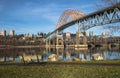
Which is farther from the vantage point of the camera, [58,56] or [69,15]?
[69,15]

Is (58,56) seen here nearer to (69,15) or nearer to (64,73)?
(64,73)

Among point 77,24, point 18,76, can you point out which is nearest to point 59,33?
point 77,24

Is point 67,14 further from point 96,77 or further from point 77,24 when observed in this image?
point 96,77

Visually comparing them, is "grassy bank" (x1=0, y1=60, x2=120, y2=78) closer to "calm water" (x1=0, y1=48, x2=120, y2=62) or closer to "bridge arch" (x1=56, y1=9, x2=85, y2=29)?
"calm water" (x1=0, y1=48, x2=120, y2=62)

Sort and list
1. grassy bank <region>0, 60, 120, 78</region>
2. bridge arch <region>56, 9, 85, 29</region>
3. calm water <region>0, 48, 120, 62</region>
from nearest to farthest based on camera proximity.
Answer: grassy bank <region>0, 60, 120, 78</region>
calm water <region>0, 48, 120, 62</region>
bridge arch <region>56, 9, 85, 29</region>

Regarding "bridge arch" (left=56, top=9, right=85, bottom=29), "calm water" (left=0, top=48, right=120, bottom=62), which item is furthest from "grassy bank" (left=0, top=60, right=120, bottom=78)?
"bridge arch" (left=56, top=9, right=85, bottom=29)

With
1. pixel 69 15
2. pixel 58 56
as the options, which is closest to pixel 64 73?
pixel 58 56

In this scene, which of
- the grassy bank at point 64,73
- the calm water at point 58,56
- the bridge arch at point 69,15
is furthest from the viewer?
the bridge arch at point 69,15

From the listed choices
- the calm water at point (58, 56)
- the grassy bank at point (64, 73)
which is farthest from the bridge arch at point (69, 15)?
the grassy bank at point (64, 73)

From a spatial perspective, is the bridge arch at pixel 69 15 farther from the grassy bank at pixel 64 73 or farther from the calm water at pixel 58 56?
the grassy bank at pixel 64 73

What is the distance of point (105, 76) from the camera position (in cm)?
1666

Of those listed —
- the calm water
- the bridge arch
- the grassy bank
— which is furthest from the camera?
the bridge arch

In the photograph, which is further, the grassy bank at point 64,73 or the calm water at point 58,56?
the calm water at point 58,56

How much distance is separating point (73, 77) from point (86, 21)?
5143 inches
